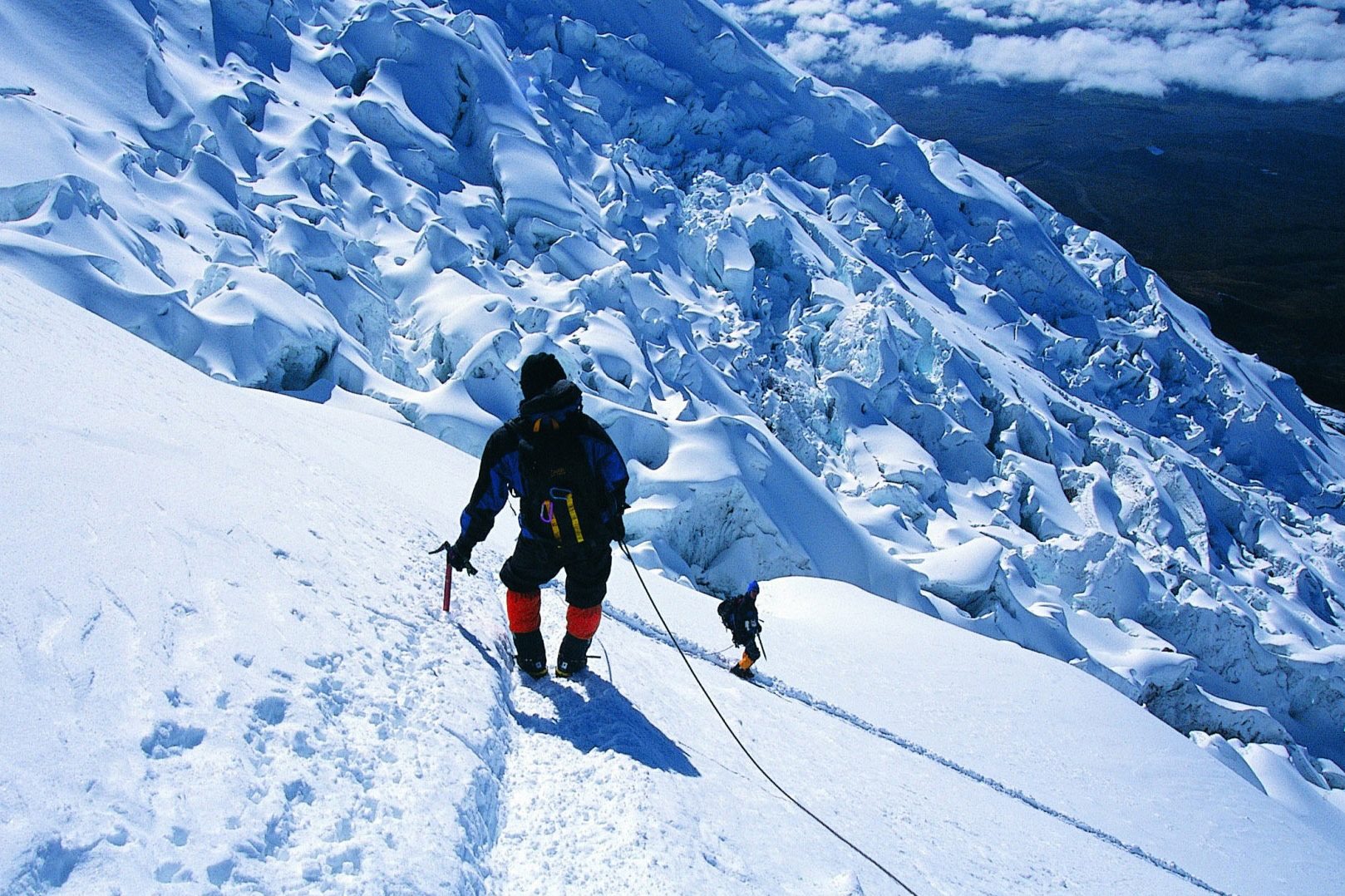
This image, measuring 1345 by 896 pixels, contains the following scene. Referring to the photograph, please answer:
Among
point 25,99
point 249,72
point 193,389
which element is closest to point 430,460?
point 193,389

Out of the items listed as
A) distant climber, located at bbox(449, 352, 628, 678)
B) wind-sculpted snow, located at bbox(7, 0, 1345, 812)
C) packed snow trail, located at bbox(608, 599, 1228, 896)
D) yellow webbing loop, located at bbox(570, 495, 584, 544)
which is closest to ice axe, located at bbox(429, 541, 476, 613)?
distant climber, located at bbox(449, 352, 628, 678)

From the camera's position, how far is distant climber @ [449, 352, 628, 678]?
2779 mm

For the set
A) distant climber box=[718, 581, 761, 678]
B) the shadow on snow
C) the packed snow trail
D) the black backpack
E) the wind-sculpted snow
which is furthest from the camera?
the wind-sculpted snow

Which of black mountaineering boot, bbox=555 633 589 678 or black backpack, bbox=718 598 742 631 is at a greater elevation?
black mountaineering boot, bbox=555 633 589 678

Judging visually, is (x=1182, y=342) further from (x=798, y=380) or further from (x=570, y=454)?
(x=570, y=454)

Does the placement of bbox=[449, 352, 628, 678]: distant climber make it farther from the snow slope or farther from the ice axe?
the snow slope

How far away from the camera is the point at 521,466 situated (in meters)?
2.81

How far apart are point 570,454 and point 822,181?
2431cm

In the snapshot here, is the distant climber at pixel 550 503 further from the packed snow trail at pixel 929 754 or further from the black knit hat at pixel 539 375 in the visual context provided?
the packed snow trail at pixel 929 754

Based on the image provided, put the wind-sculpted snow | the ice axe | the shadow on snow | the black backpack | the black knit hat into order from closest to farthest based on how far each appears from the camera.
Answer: the shadow on snow
the black knit hat
the ice axe
the black backpack
the wind-sculpted snow

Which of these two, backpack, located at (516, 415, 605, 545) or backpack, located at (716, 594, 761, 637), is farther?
backpack, located at (716, 594, 761, 637)

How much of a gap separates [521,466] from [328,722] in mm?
1074

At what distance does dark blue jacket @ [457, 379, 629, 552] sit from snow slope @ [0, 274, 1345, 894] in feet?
1.51

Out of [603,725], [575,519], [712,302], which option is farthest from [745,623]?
[712,302]
